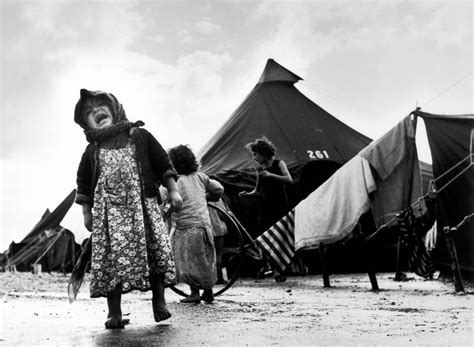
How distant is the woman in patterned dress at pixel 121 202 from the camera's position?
335cm

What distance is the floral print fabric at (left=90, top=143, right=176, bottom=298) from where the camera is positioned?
3.33m

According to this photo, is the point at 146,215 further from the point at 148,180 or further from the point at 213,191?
the point at 213,191

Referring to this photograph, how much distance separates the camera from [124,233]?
3373 mm

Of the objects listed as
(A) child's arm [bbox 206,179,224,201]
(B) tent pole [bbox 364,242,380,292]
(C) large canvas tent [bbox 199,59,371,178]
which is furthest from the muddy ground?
(C) large canvas tent [bbox 199,59,371,178]

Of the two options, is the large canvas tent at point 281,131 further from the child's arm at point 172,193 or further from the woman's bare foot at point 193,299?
the child's arm at point 172,193

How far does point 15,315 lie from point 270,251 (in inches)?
126

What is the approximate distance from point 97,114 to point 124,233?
78 centimetres

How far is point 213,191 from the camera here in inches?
208

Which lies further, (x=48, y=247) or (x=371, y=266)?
(x=48, y=247)

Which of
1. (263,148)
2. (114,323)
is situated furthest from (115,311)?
(263,148)

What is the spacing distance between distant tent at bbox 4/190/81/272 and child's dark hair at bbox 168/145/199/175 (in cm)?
1379

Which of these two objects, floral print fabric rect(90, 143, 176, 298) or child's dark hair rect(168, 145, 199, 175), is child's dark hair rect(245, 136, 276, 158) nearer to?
child's dark hair rect(168, 145, 199, 175)

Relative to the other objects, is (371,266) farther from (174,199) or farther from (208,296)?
(174,199)

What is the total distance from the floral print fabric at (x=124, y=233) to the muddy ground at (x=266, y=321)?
0.28 m
